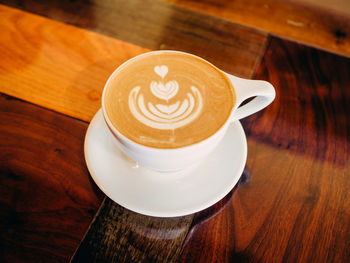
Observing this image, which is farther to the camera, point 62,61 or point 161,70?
point 62,61

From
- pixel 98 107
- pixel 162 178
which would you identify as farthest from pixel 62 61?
pixel 162 178

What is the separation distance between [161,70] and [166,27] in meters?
0.28

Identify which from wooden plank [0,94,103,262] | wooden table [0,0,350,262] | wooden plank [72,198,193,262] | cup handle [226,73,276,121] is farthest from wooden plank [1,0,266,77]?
wooden plank [72,198,193,262]

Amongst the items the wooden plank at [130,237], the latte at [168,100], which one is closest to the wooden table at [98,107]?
the wooden plank at [130,237]

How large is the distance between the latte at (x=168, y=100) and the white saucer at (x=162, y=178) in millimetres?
99

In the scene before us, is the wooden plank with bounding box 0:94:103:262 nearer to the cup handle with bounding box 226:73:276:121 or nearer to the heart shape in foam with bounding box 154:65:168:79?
the heart shape in foam with bounding box 154:65:168:79

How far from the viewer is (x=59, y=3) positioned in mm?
860

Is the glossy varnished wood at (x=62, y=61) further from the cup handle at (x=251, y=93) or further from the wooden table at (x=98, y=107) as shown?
the cup handle at (x=251, y=93)

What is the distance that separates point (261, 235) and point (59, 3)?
791 millimetres

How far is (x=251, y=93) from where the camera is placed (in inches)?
21.3

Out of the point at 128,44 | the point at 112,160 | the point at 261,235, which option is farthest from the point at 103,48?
the point at 261,235

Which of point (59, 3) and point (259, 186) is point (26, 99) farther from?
point (259, 186)

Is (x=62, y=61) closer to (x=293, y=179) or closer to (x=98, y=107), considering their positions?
(x=98, y=107)

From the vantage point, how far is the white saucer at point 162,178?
1.71 ft
